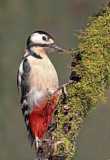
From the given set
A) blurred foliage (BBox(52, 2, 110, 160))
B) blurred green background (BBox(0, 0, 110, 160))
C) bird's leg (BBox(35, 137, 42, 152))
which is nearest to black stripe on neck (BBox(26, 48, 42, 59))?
bird's leg (BBox(35, 137, 42, 152))

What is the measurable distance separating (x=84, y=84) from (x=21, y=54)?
16.3 ft

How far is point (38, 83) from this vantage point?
14.2 ft

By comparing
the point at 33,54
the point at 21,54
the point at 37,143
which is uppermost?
the point at 33,54

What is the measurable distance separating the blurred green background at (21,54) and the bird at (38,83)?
2.47 metres

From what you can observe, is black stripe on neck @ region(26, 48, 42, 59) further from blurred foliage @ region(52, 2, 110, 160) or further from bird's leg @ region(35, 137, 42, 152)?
blurred foliage @ region(52, 2, 110, 160)

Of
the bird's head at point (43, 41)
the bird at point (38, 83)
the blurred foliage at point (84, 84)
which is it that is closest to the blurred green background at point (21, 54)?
Answer: the bird at point (38, 83)

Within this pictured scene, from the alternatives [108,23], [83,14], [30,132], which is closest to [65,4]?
[83,14]

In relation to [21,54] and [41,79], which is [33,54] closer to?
[41,79]

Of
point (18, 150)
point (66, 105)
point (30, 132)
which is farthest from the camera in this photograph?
point (18, 150)

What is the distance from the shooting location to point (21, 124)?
7.99m

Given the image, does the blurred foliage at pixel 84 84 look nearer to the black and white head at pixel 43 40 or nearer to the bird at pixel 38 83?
the bird at pixel 38 83

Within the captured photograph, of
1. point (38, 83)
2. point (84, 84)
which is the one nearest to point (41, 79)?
point (38, 83)

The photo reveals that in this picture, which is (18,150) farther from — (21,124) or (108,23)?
(108,23)

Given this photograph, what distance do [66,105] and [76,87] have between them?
78mm
